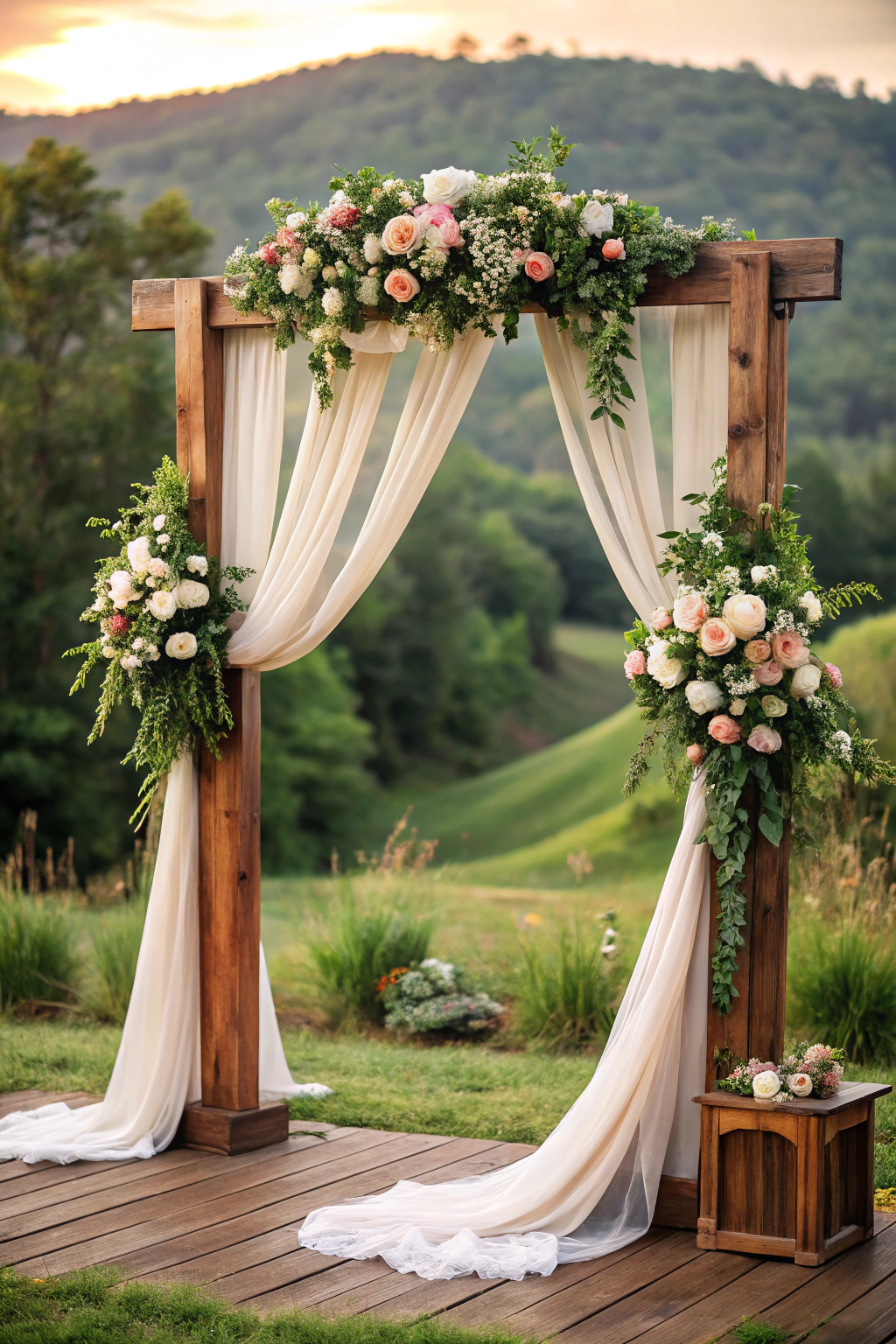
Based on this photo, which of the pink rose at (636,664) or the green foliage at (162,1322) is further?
the pink rose at (636,664)

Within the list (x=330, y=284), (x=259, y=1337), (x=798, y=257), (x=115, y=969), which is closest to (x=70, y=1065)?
(x=115, y=969)

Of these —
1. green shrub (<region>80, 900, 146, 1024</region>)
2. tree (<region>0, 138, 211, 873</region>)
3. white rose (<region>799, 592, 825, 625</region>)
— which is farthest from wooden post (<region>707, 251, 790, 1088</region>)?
tree (<region>0, 138, 211, 873</region>)

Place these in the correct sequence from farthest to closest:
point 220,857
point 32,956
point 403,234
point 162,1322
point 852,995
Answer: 1. point 32,956
2. point 852,995
3. point 220,857
4. point 403,234
5. point 162,1322

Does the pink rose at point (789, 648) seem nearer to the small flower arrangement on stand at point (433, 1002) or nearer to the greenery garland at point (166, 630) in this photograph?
the greenery garland at point (166, 630)

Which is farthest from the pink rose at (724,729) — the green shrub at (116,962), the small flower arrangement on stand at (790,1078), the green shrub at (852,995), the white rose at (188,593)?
the green shrub at (116,962)

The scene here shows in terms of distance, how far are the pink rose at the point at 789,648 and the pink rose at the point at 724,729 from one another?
21 cm

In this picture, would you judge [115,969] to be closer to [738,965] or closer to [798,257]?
[738,965]

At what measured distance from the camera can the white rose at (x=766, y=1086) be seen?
11.6 ft

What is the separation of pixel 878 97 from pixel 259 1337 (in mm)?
23642

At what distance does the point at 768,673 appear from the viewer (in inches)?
143

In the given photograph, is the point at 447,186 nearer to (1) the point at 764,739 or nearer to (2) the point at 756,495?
(2) the point at 756,495

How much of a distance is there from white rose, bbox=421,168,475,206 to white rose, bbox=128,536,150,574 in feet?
4.59

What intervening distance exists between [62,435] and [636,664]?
430 inches

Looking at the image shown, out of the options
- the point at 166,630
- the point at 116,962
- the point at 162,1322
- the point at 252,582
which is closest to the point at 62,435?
the point at 116,962
